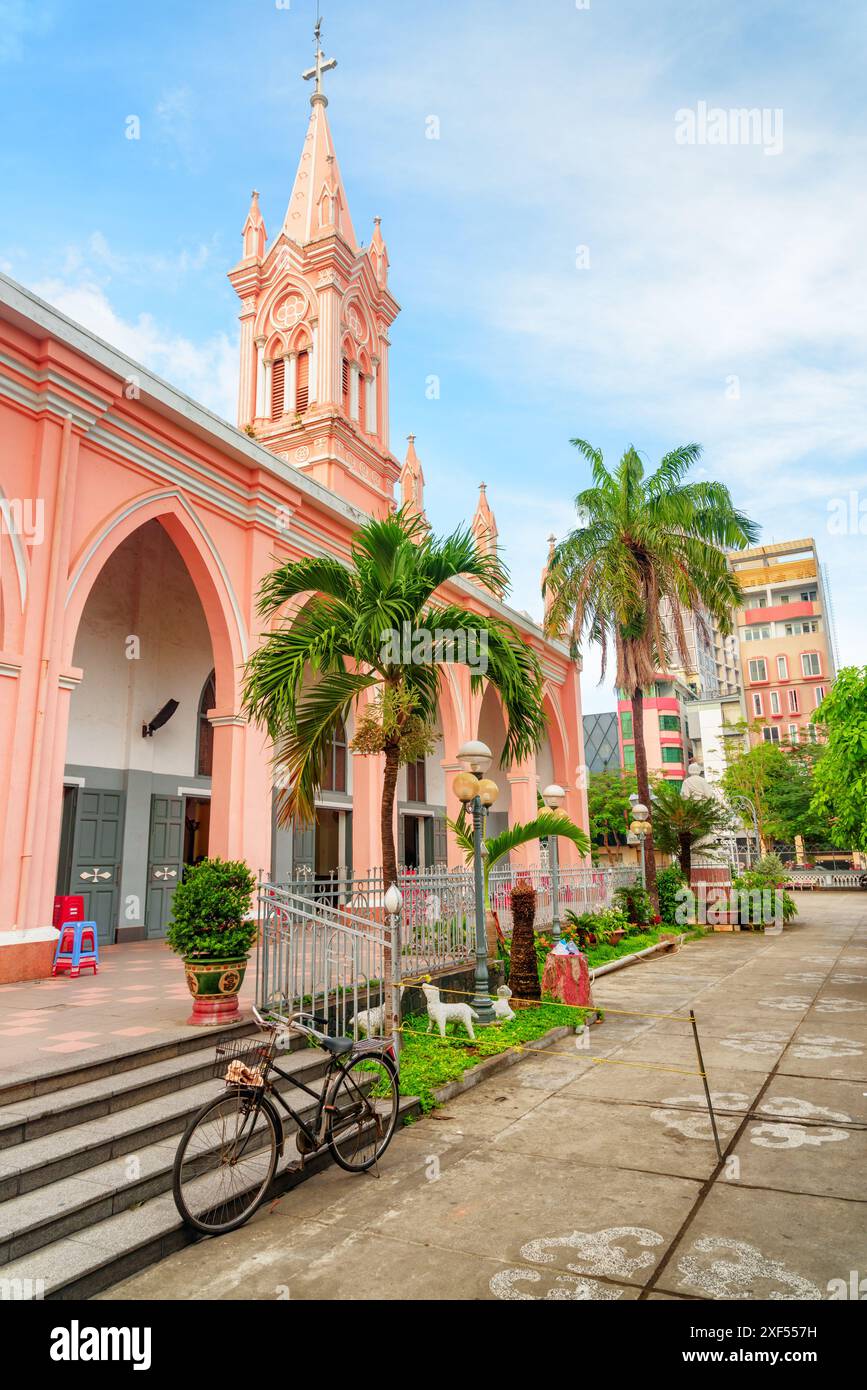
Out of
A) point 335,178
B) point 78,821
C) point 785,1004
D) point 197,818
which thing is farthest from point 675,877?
point 335,178

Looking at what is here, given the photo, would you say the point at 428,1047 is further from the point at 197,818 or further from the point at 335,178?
the point at 335,178

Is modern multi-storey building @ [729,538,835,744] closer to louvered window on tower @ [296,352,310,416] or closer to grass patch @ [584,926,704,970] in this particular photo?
grass patch @ [584,926,704,970]

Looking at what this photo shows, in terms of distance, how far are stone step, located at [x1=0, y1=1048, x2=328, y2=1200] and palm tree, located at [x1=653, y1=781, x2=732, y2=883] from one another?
55.8 ft

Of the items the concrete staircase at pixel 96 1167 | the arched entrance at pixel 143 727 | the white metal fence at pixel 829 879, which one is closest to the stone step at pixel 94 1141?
the concrete staircase at pixel 96 1167

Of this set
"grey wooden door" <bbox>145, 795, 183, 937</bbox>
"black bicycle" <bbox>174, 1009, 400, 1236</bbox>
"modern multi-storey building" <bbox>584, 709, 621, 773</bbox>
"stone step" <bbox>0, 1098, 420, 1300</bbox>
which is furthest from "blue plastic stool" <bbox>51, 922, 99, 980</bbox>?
"modern multi-storey building" <bbox>584, 709, 621, 773</bbox>

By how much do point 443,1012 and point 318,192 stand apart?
22.0 meters

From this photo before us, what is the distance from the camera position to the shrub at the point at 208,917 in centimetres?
618

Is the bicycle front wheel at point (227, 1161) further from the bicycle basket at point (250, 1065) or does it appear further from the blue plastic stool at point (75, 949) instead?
the blue plastic stool at point (75, 949)

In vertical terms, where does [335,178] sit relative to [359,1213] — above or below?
above

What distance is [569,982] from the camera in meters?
9.64

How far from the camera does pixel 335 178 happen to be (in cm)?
2238

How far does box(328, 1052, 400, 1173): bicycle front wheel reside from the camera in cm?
481

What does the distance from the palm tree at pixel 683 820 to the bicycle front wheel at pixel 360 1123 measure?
16.2m
